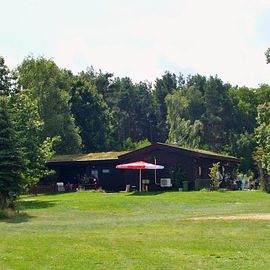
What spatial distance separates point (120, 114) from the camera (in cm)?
10575

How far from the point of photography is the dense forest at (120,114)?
41.6 metres

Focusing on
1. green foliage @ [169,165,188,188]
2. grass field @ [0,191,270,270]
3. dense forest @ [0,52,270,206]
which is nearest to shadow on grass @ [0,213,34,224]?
grass field @ [0,191,270,270]

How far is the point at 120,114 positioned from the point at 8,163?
250 feet

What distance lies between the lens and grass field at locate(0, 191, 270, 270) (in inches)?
515

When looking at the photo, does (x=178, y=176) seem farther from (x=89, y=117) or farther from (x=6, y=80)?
(x=89, y=117)

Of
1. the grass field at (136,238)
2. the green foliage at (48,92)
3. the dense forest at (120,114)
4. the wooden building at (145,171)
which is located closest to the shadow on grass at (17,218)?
the grass field at (136,238)

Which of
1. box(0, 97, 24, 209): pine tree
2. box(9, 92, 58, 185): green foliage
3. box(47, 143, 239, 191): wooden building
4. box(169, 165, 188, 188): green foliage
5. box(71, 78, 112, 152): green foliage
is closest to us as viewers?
box(0, 97, 24, 209): pine tree

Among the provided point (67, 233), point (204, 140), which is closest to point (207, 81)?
point (204, 140)

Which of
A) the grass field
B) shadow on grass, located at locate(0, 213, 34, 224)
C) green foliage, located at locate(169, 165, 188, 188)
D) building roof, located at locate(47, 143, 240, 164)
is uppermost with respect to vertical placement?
building roof, located at locate(47, 143, 240, 164)

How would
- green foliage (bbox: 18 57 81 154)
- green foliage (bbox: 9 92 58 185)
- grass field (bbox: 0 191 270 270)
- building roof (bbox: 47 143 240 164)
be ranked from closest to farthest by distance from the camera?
grass field (bbox: 0 191 270 270) → green foliage (bbox: 9 92 58 185) → building roof (bbox: 47 143 240 164) → green foliage (bbox: 18 57 81 154)

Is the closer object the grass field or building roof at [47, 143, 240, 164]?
the grass field

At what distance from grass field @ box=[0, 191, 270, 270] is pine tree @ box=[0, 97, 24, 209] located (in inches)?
49.7

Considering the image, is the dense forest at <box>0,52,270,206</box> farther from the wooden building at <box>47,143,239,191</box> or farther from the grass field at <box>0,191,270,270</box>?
the grass field at <box>0,191,270,270</box>

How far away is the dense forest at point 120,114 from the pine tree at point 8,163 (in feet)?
0.39
